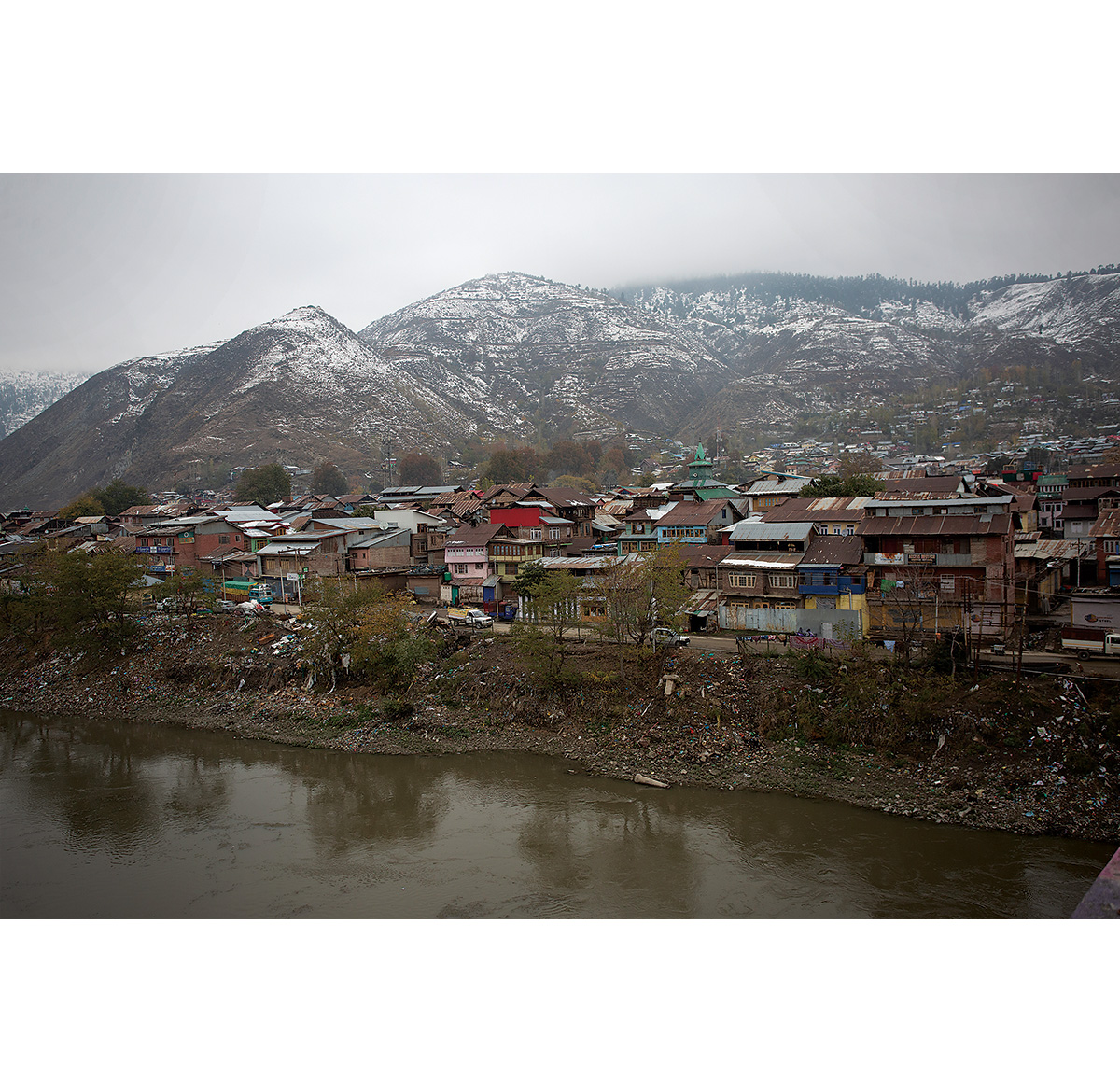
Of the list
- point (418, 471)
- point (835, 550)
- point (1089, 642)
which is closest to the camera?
point (1089, 642)

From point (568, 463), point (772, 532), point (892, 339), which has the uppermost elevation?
point (892, 339)

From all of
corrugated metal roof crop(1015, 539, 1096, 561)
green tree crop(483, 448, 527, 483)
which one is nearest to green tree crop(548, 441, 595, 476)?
green tree crop(483, 448, 527, 483)

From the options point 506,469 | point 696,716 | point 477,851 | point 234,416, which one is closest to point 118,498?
point 506,469

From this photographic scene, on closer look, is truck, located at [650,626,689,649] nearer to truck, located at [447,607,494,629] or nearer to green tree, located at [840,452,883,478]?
truck, located at [447,607,494,629]

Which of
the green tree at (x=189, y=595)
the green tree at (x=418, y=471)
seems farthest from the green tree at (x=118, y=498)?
the green tree at (x=189, y=595)

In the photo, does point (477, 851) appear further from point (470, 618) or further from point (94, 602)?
point (94, 602)

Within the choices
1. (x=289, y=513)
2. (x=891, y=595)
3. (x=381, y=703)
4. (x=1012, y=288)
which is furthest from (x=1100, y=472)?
(x=1012, y=288)
